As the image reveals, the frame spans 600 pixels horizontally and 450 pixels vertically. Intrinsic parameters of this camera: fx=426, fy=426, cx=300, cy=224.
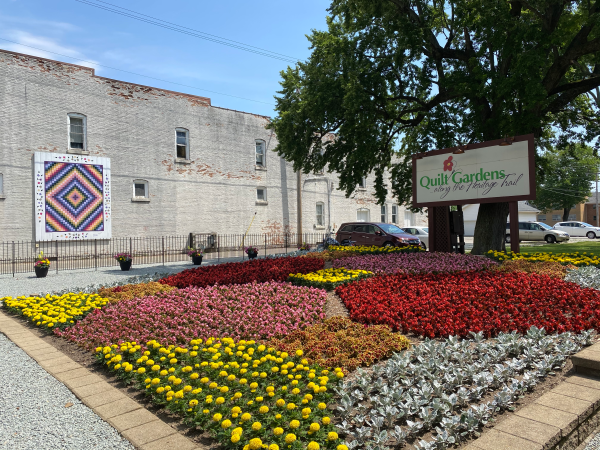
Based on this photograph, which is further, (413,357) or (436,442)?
(413,357)

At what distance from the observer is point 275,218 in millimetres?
29250

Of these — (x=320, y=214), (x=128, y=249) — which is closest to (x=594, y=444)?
(x=128, y=249)

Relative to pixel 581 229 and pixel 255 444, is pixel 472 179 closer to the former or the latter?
pixel 255 444

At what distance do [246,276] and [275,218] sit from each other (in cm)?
1954

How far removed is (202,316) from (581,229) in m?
41.8

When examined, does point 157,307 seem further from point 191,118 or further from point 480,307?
point 191,118

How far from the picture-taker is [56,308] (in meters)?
7.34

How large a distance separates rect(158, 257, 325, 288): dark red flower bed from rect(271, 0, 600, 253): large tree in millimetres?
5970

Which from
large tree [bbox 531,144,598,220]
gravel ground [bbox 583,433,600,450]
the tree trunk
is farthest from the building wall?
large tree [bbox 531,144,598,220]

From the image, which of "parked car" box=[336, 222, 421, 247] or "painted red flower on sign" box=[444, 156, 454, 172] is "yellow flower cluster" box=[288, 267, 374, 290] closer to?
"painted red flower on sign" box=[444, 156, 454, 172]

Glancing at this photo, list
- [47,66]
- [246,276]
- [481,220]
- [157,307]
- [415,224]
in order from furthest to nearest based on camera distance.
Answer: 1. [415,224]
2. [47,66]
3. [481,220]
4. [246,276]
5. [157,307]

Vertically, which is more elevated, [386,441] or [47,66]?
[47,66]

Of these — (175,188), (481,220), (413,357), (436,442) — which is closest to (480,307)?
(413,357)

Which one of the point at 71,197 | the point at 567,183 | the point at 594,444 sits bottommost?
the point at 594,444
